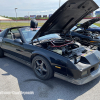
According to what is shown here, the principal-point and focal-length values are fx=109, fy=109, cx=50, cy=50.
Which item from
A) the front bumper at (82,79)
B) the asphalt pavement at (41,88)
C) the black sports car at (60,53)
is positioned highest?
the black sports car at (60,53)

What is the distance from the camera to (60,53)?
Answer: 290 cm

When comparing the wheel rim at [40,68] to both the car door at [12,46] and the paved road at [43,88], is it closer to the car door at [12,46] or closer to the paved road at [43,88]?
the paved road at [43,88]

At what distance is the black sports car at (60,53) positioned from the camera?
258 cm

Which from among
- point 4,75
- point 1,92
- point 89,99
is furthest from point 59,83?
point 4,75

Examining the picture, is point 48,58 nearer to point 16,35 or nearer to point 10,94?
point 10,94

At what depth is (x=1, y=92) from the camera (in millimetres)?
2674

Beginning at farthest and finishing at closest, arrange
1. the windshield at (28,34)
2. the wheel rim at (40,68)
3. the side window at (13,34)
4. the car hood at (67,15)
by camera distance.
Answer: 1. the side window at (13,34)
2. the windshield at (28,34)
3. the wheel rim at (40,68)
4. the car hood at (67,15)

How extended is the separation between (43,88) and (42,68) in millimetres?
550

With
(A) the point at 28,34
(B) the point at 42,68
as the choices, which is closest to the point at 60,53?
(B) the point at 42,68

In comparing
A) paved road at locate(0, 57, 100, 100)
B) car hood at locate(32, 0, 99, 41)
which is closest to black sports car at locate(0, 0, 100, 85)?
car hood at locate(32, 0, 99, 41)

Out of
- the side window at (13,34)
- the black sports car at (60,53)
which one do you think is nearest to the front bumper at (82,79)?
the black sports car at (60,53)

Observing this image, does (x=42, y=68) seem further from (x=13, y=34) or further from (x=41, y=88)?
(x=13, y=34)

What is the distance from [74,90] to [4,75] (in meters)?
2.20

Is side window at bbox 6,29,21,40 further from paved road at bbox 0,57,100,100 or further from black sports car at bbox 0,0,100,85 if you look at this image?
paved road at bbox 0,57,100,100
